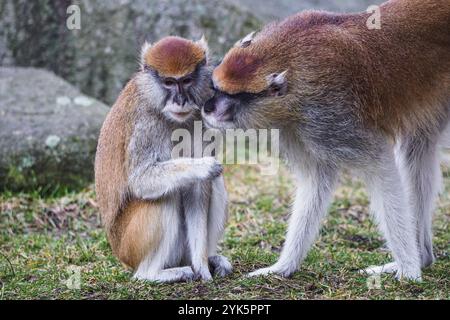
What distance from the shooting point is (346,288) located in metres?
4.66

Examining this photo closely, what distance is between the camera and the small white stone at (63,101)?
788cm

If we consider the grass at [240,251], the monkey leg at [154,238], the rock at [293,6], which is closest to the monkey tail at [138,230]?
the monkey leg at [154,238]

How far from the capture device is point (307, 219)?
4934mm

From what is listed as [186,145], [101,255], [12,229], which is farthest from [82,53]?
[186,145]

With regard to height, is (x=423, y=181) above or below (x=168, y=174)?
below

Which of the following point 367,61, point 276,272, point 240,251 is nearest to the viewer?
point 367,61

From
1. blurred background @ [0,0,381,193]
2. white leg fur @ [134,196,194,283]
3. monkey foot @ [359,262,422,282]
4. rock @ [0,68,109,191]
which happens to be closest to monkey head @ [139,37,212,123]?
white leg fur @ [134,196,194,283]

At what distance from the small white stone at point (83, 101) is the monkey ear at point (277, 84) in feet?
12.2

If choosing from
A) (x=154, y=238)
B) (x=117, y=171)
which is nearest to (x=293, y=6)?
(x=117, y=171)

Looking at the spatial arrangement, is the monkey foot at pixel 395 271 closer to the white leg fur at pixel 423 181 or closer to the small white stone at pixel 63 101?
the white leg fur at pixel 423 181

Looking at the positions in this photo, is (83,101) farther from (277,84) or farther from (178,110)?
(277,84)

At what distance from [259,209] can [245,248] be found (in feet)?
3.61

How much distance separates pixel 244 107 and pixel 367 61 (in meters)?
0.82
